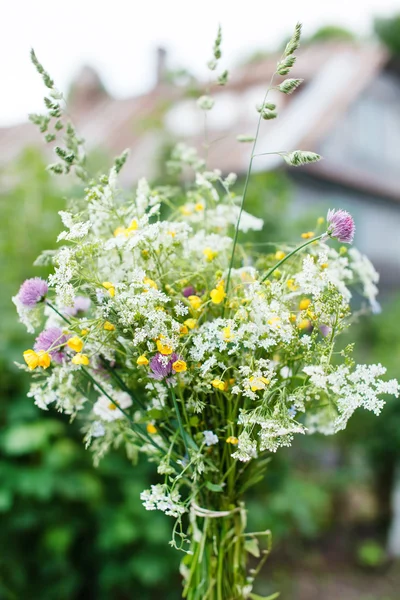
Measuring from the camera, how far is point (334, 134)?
27.5 feet

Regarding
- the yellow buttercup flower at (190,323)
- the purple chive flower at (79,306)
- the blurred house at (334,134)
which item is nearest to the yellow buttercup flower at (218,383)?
the yellow buttercup flower at (190,323)

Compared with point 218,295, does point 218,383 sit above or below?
below

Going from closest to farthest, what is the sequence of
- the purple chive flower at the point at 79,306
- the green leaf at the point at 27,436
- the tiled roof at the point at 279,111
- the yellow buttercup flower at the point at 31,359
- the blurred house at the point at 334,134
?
the yellow buttercup flower at the point at 31,359, the purple chive flower at the point at 79,306, the green leaf at the point at 27,436, the tiled roof at the point at 279,111, the blurred house at the point at 334,134

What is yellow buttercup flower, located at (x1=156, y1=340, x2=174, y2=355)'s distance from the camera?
1000mm

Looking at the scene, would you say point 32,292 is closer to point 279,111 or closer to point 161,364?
point 161,364

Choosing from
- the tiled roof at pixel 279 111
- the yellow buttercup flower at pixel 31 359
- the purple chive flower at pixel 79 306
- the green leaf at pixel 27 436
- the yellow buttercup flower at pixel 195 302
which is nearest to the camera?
the yellow buttercup flower at pixel 31 359

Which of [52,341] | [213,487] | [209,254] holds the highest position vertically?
[209,254]

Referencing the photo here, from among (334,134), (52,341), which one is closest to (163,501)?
(52,341)

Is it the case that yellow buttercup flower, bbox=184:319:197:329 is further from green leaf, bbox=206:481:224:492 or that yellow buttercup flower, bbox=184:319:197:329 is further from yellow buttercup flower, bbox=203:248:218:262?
green leaf, bbox=206:481:224:492

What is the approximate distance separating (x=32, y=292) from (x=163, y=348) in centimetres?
27

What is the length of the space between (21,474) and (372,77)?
312 inches

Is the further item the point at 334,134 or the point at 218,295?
the point at 334,134

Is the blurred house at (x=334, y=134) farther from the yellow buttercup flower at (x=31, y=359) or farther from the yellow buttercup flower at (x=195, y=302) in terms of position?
the yellow buttercup flower at (x=31, y=359)

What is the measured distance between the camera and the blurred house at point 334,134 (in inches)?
316
